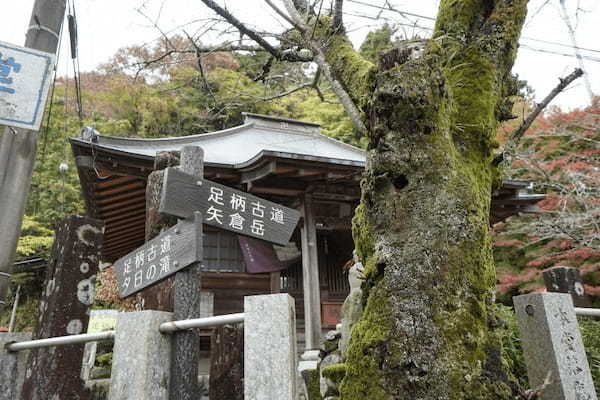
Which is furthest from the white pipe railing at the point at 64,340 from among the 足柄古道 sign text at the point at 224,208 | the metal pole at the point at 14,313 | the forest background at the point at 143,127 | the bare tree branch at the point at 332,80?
the metal pole at the point at 14,313

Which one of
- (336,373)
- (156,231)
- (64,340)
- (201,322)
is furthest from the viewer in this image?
(336,373)

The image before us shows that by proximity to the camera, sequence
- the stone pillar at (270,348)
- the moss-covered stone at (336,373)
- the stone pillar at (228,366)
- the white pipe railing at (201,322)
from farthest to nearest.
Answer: the stone pillar at (228,366)
the moss-covered stone at (336,373)
the white pipe railing at (201,322)
the stone pillar at (270,348)

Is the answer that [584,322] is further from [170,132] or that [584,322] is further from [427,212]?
[170,132]

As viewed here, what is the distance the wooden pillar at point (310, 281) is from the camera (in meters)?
7.11

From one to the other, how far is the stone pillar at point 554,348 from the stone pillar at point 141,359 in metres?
1.99

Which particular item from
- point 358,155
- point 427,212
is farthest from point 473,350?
point 358,155

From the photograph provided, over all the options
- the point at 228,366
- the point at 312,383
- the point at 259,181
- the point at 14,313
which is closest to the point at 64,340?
the point at 228,366

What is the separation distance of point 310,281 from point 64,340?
5.08m

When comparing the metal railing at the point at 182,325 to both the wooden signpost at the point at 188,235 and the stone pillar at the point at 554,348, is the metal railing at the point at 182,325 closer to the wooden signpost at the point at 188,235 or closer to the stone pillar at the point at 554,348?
the wooden signpost at the point at 188,235

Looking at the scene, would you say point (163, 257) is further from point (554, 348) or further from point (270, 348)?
point (554, 348)

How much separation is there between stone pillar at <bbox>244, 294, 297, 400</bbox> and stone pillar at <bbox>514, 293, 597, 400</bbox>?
4.74 ft

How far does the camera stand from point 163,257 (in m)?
2.48

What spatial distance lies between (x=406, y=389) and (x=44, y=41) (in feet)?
12.3

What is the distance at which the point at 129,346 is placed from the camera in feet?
7.07
